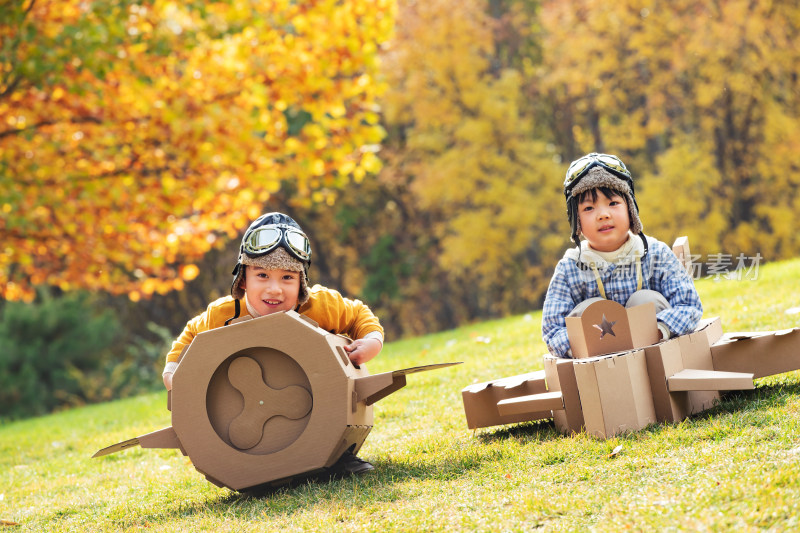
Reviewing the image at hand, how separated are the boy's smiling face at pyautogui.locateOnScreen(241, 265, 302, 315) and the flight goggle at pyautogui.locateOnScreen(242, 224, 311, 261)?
0.10 metres

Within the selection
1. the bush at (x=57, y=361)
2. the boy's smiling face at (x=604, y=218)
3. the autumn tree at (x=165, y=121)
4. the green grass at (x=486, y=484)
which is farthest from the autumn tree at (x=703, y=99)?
the boy's smiling face at (x=604, y=218)

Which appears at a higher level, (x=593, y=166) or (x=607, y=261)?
(x=593, y=166)

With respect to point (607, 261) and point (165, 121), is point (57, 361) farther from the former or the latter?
point (607, 261)

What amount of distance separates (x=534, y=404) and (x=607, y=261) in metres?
0.85

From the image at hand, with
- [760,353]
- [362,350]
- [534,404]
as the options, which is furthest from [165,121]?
[760,353]

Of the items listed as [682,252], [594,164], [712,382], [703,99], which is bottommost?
[712,382]

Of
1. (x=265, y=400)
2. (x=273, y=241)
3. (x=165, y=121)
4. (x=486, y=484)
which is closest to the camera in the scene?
(x=486, y=484)

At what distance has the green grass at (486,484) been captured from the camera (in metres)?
2.56

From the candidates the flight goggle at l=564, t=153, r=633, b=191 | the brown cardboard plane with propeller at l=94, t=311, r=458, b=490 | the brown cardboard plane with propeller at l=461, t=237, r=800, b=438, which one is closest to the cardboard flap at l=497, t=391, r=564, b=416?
the brown cardboard plane with propeller at l=461, t=237, r=800, b=438

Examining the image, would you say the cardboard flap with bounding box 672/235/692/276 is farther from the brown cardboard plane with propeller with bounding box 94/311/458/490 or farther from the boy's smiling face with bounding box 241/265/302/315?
the boy's smiling face with bounding box 241/265/302/315

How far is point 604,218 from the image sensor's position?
3955 millimetres

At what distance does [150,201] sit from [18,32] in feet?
7.81

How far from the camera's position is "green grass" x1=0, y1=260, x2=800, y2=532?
2.56 m

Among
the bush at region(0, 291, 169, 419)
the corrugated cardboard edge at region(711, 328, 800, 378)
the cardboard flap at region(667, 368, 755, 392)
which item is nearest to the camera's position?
the cardboard flap at region(667, 368, 755, 392)
